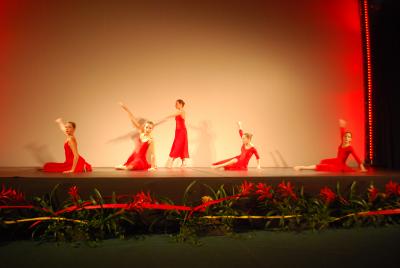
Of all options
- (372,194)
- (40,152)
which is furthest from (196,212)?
(40,152)

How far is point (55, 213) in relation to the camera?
1723mm

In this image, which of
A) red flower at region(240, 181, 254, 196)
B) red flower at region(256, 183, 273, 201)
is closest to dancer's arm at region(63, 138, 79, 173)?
red flower at region(240, 181, 254, 196)

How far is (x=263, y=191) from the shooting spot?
1951mm

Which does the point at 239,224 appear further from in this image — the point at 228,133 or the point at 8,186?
the point at 228,133

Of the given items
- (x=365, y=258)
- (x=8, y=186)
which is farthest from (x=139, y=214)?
(x=365, y=258)

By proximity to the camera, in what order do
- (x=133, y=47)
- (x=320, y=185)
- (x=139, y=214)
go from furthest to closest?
(x=133, y=47), (x=320, y=185), (x=139, y=214)

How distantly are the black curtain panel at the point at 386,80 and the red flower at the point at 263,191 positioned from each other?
3.14 m

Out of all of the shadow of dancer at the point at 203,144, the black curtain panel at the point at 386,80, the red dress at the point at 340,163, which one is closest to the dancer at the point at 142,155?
the shadow of dancer at the point at 203,144

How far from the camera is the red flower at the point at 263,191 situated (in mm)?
1951

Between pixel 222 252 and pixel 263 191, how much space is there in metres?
0.59

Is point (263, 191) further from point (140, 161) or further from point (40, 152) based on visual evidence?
point (40, 152)

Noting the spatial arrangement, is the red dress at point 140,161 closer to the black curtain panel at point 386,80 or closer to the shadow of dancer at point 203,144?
the shadow of dancer at point 203,144

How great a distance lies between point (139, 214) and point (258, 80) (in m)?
3.35

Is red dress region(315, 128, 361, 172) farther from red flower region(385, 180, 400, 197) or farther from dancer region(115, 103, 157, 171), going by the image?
dancer region(115, 103, 157, 171)
